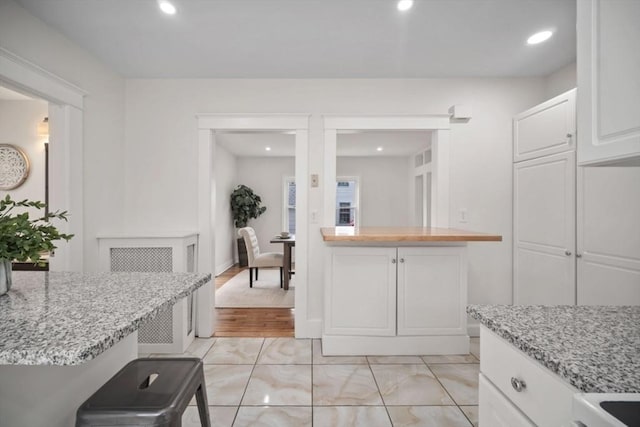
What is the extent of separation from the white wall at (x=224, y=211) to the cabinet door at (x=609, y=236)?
16.6 feet

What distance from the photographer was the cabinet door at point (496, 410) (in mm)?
859

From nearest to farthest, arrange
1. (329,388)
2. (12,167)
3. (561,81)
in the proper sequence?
(329,388)
(561,81)
(12,167)

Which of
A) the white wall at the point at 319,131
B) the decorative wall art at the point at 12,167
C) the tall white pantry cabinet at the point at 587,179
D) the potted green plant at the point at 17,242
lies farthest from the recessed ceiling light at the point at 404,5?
the decorative wall art at the point at 12,167

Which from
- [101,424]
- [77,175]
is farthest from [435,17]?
[77,175]

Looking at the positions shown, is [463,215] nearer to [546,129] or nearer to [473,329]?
[546,129]

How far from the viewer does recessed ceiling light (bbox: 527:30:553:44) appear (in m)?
2.25

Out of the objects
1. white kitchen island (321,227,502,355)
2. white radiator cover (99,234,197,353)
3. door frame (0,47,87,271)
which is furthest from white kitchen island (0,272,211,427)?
white kitchen island (321,227,502,355)

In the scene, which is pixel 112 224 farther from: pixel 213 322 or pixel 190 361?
pixel 190 361

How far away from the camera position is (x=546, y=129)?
98.8 inches

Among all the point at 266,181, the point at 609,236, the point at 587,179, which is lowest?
the point at 609,236

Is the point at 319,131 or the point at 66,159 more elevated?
the point at 319,131

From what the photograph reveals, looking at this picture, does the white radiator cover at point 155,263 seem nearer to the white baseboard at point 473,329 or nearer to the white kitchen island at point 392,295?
the white kitchen island at point 392,295

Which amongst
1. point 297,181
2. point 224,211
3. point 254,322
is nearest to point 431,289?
point 297,181

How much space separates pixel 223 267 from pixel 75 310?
5383 millimetres
